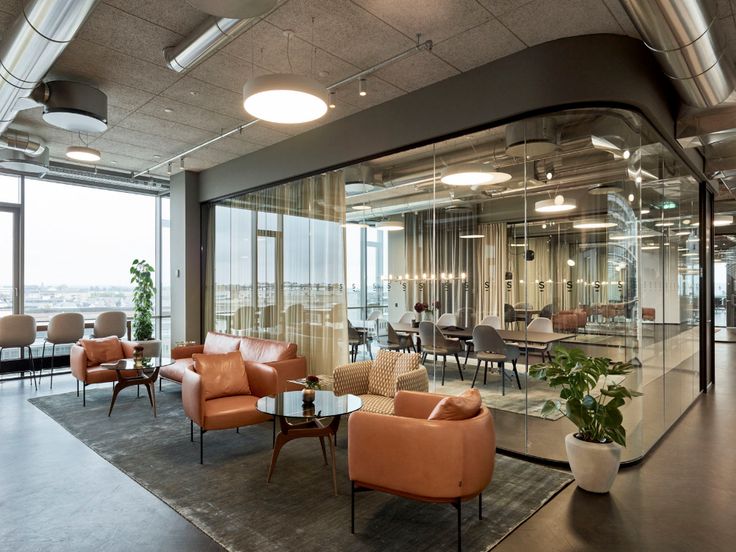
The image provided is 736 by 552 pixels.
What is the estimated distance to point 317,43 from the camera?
3961 millimetres

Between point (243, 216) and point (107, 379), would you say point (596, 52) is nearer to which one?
point (243, 216)

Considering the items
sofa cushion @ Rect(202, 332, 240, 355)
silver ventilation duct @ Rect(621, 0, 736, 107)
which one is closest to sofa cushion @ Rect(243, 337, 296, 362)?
sofa cushion @ Rect(202, 332, 240, 355)

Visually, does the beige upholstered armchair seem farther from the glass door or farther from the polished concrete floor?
the glass door

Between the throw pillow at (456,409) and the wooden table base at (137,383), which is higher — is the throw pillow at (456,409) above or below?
above

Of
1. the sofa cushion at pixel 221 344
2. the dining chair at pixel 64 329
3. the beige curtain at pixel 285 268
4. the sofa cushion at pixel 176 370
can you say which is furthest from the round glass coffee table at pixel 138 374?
the dining chair at pixel 64 329

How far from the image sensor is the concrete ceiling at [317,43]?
3457 mm

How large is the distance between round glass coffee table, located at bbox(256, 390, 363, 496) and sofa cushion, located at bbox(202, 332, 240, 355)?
2.52 meters

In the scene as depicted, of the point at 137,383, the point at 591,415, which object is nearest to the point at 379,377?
the point at 591,415

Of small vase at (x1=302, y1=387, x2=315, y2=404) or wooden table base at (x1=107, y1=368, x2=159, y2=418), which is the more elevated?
small vase at (x1=302, y1=387, x2=315, y2=404)

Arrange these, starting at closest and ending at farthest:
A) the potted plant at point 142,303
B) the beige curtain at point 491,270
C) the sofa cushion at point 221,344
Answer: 1. the beige curtain at point 491,270
2. the sofa cushion at point 221,344
3. the potted plant at point 142,303

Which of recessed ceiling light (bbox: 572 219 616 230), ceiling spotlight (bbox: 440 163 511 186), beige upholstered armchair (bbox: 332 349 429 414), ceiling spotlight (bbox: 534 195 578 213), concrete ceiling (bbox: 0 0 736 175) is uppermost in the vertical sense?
concrete ceiling (bbox: 0 0 736 175)

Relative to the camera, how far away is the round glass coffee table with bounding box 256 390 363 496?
3.64 meters

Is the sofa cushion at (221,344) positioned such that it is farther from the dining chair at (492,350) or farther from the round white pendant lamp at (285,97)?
the round white pendant lamp at (285,97)

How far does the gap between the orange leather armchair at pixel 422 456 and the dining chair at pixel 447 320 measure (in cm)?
205
